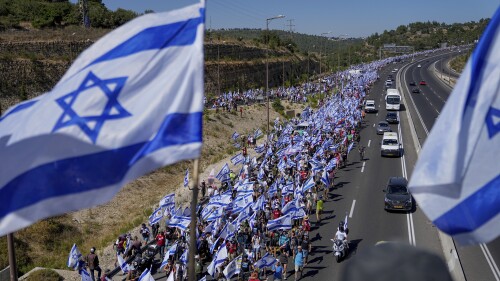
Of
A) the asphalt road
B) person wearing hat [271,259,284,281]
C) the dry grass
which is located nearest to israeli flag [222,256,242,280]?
person wearing hat [271,259,284,281]

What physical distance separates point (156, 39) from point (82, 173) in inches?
73.2

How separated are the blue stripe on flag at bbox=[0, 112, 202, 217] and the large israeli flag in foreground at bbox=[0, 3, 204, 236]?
10mm

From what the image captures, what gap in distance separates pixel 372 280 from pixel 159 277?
711 inches

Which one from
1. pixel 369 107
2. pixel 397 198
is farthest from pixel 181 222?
pixel 369 107

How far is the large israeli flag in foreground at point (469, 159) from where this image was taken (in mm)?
4992

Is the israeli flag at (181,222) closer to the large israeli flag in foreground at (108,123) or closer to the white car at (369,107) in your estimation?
the large israeli flag in foreground at (108,123)

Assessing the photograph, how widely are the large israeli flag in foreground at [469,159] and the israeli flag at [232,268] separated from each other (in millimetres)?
11977

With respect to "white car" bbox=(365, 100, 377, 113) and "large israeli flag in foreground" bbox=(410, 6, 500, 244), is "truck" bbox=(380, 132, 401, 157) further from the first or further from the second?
"large israeli flag in foreground" bbox=(410, 6, 500, 244)

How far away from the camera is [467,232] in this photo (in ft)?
16.7

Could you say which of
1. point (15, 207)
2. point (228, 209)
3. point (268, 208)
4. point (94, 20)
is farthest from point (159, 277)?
point (94, 20)

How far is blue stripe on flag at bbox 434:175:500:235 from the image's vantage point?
5.02 m

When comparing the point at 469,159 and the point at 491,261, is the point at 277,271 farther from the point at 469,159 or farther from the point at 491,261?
the point at 469,159

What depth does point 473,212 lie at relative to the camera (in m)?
5.10

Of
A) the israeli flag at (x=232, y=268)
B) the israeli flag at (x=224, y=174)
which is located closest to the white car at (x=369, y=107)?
the israeli flag at (x=224, y=174)
